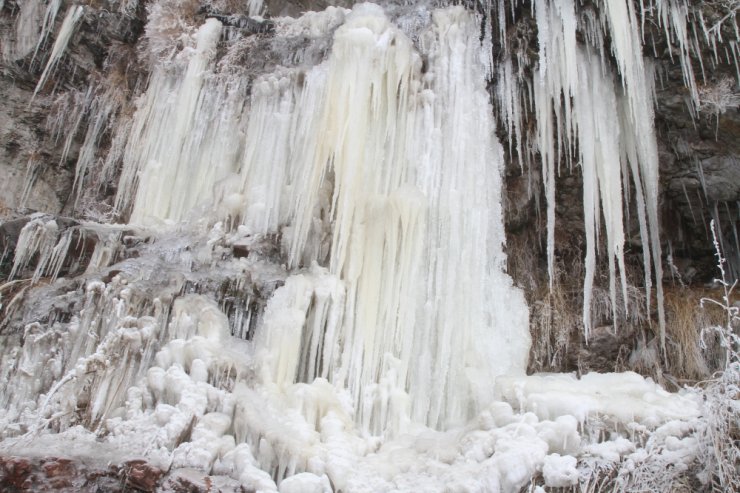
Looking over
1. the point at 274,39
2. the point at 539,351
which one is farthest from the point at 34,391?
the point at 274,39

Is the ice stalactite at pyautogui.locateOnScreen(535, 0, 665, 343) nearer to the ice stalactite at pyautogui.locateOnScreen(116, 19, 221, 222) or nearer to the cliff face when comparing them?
the cliff face

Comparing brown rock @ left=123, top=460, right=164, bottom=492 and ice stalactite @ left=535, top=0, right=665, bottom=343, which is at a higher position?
ice stalactite @ left=535, top=0, right=665, bottom=343

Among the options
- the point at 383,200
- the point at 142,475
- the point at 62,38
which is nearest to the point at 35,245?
the point at 383,200

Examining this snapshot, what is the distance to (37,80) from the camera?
899cm

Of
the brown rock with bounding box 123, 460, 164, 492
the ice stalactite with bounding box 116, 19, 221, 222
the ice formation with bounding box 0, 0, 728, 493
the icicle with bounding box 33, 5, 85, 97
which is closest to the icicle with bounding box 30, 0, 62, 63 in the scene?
the icicle with bounding box 33, 5, 85, 97

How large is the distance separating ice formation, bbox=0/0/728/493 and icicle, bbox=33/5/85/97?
218cm

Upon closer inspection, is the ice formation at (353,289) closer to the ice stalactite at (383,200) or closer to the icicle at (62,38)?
the ice stalactite at (383,200)

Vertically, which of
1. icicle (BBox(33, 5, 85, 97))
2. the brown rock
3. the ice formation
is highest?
icicle (BBox(33, 5, 85, 97))

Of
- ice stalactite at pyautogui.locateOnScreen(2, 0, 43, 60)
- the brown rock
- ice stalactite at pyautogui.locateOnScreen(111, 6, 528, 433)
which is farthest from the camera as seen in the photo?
ice stalactite at pyautogui.locateOnScreen(2, 0, 43, 60)

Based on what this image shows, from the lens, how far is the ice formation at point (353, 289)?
3.87 m

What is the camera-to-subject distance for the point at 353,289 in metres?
5.52

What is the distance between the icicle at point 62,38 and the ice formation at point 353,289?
218 cm

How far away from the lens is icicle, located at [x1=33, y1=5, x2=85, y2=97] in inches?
348

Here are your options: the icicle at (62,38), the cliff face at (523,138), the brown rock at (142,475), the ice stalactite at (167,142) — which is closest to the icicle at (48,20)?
the cliff face at (523,138)
